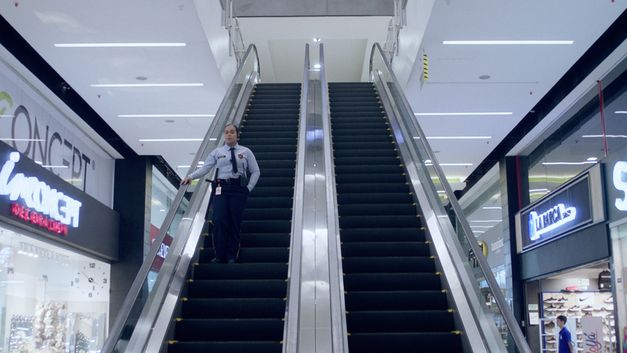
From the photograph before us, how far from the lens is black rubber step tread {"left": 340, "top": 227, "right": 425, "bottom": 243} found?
7.91 metres

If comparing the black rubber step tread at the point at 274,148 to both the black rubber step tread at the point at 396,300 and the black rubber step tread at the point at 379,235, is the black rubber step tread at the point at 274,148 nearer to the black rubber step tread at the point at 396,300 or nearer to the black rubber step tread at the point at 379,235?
the black rubber step tread at the point at 379,235

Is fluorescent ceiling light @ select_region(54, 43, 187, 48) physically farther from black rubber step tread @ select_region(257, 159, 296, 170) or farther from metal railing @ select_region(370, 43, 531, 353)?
metal railing @ select_region(370, 43, 531, 353)

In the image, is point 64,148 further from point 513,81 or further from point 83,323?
point 513,81

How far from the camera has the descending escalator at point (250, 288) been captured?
19.9 ft

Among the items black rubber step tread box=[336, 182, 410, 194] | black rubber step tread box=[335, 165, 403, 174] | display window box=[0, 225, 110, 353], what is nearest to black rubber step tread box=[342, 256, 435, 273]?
black rubber step tread box=[336, 182, 410, 194]

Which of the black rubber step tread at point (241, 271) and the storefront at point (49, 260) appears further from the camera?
the storefront at point (49, 260)

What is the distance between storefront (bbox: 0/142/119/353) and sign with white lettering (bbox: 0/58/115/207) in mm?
433

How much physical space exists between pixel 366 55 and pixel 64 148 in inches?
346

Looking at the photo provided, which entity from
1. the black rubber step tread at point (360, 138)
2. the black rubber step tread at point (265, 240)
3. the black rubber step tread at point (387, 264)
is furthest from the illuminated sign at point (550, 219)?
the black rubber step tread at point (265, 240)

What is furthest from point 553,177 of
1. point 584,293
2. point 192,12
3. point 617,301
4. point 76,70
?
point 76,70

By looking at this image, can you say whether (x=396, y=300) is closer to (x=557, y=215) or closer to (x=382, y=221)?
(x=382, y=221)

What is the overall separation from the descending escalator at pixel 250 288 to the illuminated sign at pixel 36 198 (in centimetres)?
344

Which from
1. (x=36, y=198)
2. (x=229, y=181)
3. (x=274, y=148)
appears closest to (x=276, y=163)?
(x=274, y=148)

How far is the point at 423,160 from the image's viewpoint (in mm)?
8680
